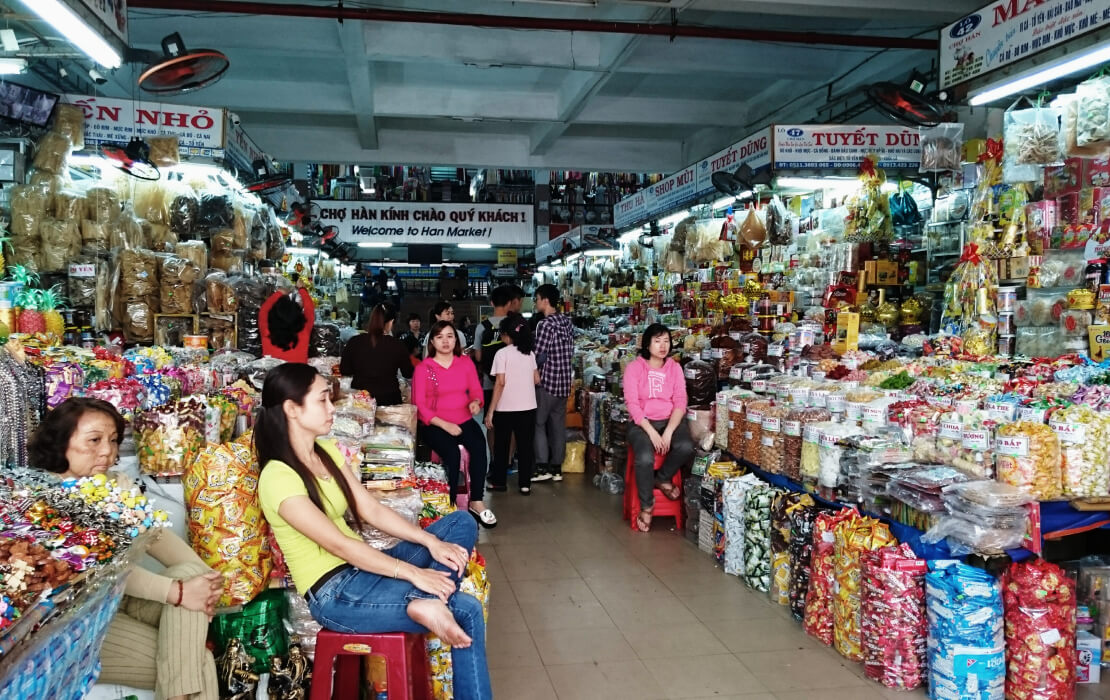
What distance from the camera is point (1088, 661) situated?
329cm

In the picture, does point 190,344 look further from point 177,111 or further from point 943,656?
point 943,656

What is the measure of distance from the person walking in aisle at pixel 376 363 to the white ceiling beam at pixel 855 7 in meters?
3.38

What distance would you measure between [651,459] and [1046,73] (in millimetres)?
3150

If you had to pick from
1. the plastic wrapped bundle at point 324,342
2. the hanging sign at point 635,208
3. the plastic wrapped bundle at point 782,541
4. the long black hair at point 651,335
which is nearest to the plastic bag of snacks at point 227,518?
the plastic wrapped bundle at point 782,541

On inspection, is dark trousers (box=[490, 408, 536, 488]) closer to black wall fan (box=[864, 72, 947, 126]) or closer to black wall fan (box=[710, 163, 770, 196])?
black wall fan (box=[710, 163, 770, 196])

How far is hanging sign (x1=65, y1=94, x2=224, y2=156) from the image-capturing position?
21.1 feet

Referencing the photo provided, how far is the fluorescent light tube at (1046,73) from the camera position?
4219mm

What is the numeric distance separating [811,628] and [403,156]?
10.3 metres

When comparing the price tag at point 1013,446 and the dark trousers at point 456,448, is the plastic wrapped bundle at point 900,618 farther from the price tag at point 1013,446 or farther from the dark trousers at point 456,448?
the dark trousers at point 456,448

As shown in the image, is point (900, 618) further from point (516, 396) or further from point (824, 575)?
point (516, 396)

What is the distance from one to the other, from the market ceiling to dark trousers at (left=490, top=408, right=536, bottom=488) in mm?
3032

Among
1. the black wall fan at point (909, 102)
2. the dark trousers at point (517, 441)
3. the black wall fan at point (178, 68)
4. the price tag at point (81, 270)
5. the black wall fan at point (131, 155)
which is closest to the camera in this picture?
the black wall fan at point (178, 68)

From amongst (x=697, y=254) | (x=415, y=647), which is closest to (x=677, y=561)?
(x=415, y=647)

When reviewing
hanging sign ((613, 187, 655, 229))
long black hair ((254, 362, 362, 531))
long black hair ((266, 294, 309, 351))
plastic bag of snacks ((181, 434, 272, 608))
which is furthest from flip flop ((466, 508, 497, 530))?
hanging sign ((613, 187, 655, 229))
